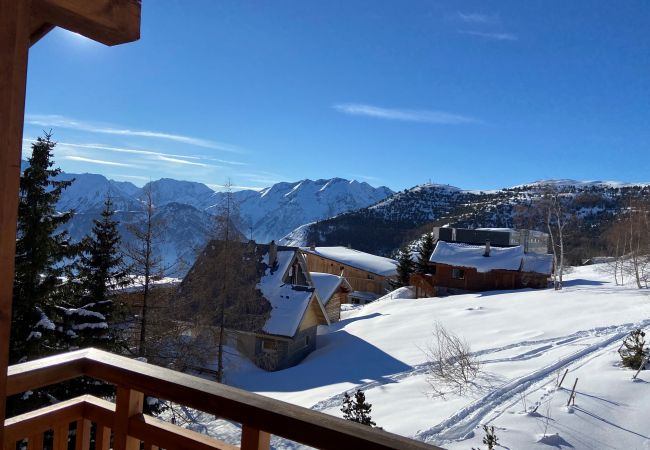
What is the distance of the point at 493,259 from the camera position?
32156mm

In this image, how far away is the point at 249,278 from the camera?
16.4 meters

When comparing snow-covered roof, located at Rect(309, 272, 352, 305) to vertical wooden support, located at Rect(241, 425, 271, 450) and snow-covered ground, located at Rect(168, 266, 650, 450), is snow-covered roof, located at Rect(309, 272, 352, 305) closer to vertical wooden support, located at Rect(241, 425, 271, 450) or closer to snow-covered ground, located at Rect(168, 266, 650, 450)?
snow-covered ground, located at Rect(168, 266, 650, 450)

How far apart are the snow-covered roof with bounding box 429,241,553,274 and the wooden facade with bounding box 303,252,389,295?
1121 centimetres

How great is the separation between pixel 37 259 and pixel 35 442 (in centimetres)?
755

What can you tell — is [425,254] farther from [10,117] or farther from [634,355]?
[10,117]

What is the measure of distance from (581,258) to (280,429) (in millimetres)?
60530

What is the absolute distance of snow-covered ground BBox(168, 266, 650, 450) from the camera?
778cm

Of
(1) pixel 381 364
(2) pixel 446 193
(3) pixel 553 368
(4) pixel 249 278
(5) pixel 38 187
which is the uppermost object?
(2) pixel 446 193

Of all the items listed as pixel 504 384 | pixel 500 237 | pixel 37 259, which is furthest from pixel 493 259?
pixel 37 259

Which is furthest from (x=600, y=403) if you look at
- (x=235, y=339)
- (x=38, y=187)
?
(x=235, y=339)

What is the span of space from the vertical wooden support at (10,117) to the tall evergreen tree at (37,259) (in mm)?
7721

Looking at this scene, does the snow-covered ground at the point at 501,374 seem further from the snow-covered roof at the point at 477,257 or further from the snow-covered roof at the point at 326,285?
the snow-covered roof at the point at 477,257

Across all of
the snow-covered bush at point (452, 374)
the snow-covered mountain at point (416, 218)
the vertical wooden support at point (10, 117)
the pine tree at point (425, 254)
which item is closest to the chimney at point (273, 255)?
the snow-covered bush at point (452, 374)

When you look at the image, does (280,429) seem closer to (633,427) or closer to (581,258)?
(633,427)
